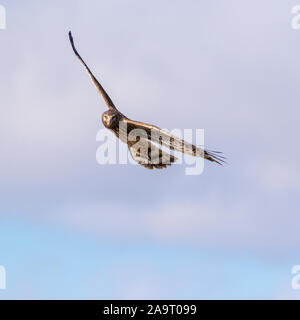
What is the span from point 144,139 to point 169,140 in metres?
2.53

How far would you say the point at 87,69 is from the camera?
4434 centimetres

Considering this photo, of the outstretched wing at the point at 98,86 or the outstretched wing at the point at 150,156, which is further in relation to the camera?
the outstretched wing at the point at 98,86

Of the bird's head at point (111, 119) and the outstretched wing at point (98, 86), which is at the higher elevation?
the outstretched wing at point (98, 86)

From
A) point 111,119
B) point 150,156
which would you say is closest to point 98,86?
point 111,119

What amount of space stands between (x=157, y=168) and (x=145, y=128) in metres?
5.54

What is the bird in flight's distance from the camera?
123 ft

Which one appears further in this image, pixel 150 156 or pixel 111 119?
pixel 150 156

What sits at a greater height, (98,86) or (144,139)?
(98,86)

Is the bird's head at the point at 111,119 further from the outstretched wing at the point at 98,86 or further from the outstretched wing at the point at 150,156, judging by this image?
the outstretched wing at the point at 150,156

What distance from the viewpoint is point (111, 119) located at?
39.6 metres

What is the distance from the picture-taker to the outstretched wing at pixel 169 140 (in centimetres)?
3710

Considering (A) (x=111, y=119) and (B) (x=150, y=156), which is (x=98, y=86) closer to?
(A) (x=111, y=119)

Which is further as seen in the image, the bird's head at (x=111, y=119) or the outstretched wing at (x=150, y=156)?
the outstretched wing at (x=150, y=156)
